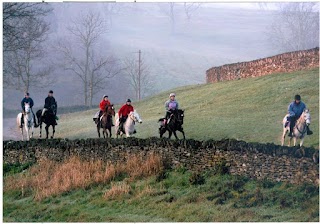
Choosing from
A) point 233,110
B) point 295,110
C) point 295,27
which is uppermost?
point 295,27

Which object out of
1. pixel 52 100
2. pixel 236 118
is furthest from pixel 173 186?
pixel 52 100

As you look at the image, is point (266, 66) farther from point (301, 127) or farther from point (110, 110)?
point (110, 110)

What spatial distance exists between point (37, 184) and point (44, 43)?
3892 millimetres

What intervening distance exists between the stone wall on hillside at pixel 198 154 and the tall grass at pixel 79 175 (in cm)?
25

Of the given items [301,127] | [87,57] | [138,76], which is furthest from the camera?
[138,76]

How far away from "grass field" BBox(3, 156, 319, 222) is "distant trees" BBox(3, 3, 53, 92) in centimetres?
244

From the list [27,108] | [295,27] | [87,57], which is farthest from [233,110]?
[27,108]

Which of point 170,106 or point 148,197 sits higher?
point 170,106

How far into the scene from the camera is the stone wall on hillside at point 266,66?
2034 centimetres

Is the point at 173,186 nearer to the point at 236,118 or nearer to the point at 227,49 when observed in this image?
the point at 236,118

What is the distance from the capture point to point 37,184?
17.8 m

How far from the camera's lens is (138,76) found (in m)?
18.9

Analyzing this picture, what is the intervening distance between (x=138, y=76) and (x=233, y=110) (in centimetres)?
284

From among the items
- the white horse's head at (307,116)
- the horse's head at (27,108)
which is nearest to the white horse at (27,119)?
the horse's head at (27,108)
